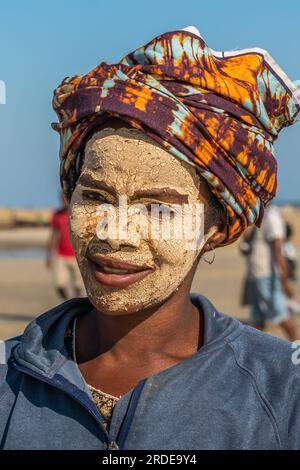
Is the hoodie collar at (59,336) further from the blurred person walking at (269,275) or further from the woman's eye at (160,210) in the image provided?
the blurred person walking at (269,275)

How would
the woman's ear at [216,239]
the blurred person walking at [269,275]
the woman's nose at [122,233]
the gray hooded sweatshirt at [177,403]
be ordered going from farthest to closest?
the blurred person walking at [269,275], the woman's ear at [216,239], the woman's nose at [122,233], the gray hooded sweatshirt at [177,403]

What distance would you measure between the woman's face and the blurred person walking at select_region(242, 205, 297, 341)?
6.44m

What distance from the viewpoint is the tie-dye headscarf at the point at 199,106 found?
112 inches

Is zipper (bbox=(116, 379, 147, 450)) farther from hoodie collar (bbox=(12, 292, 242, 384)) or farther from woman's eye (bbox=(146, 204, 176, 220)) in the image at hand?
woman's eye (bbox=(146, 204, 176, 220))

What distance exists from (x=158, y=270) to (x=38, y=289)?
14989 millimetres

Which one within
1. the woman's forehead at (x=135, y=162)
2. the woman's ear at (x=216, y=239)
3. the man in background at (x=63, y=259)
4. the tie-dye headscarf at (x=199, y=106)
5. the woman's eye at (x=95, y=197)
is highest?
the tie-dye headscarf at (x=199, y=106)

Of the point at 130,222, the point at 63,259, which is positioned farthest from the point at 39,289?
the point at 130,222

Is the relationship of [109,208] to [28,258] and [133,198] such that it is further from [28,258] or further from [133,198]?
[28,258]

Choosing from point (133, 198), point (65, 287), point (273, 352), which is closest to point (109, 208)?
point (133, 198)

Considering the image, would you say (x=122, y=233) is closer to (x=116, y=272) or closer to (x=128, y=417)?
(x=116, y=272)

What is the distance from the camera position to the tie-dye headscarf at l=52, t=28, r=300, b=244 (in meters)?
2.84

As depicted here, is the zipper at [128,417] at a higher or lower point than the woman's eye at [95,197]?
lower

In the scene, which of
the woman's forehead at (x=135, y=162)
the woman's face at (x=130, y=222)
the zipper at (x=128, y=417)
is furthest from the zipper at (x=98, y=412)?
the woman's forehead at (x=135, y=162)

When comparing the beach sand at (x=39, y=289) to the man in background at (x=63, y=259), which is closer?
the man in background at (x=63, y=259)
